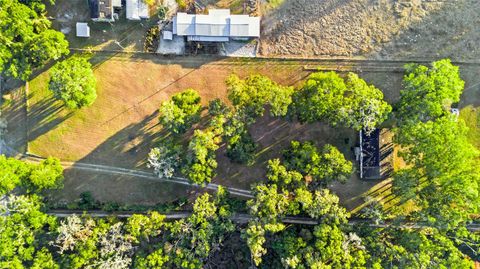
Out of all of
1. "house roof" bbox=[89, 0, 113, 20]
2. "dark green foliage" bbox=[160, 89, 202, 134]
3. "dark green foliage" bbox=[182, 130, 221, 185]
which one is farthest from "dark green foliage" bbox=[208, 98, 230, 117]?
"house roof" bbox=[89, 0, 113, 20]

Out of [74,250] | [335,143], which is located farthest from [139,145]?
[335,143]

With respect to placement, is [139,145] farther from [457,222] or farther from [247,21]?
[457,222]

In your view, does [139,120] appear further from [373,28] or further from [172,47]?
[373,28]

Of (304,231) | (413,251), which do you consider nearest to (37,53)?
(304,231)

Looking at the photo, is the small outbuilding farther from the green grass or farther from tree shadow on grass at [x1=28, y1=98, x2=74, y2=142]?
tree shadow on grass at [x1=28, y1=98, x2=74, y2=142]

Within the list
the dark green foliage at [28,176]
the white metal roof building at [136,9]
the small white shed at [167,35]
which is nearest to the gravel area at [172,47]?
the small white shed at [167,35]

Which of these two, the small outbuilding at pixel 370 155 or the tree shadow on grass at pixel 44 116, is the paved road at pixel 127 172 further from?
the small outbuilding at pixel 370 155
